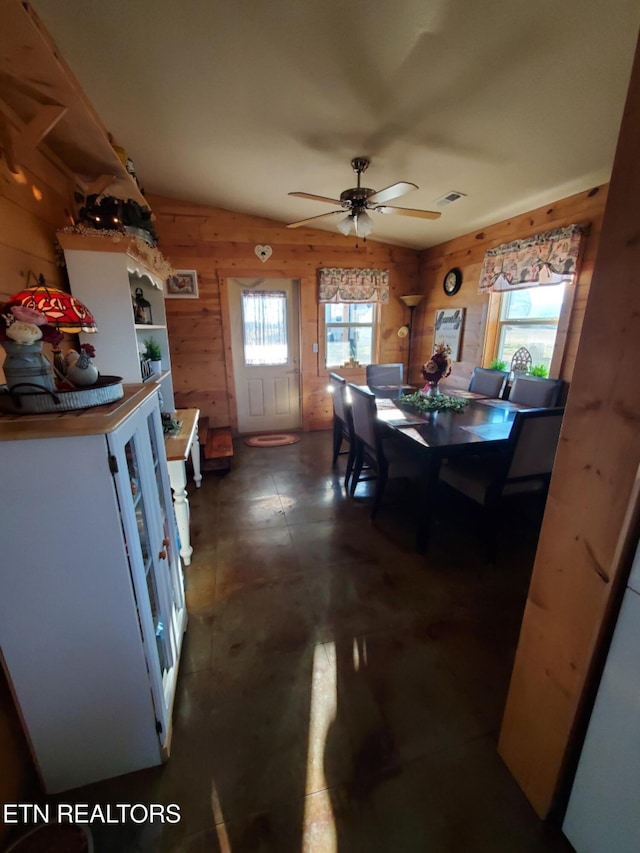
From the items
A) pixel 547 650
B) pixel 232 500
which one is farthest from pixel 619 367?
pixel 232 500

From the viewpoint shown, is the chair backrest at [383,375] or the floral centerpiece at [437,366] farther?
the chair backrest at [383,375]

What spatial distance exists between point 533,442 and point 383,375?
214 centimetres

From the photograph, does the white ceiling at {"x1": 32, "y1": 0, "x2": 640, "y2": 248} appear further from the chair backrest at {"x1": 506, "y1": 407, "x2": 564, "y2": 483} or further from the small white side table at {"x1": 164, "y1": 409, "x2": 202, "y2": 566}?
the small white side table at {"x1": 164, "y1": 409, "x2": 202, "y2": 566}

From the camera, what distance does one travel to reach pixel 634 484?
0.76 m

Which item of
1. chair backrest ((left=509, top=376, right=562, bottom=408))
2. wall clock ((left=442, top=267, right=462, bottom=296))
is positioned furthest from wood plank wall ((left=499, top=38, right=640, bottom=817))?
wall clock ((left=442, top=267, right=462, bottom=296))

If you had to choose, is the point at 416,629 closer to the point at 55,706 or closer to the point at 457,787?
the point at 457,787

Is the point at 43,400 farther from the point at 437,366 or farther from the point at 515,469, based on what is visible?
the point at 437,366

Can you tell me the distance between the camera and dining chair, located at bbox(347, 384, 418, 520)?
2.49 m

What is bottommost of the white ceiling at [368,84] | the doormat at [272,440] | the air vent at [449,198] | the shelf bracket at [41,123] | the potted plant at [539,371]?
the doormat at [272,440]

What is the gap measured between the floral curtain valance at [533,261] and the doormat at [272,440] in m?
2.74

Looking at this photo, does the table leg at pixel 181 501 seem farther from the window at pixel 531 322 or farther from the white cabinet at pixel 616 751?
the window at pixel 531 322

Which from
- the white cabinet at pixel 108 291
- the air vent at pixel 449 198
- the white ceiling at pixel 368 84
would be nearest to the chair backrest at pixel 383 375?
the air vent at pixel 449 198

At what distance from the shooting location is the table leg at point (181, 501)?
198cm

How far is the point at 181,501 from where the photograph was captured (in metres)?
2.12
